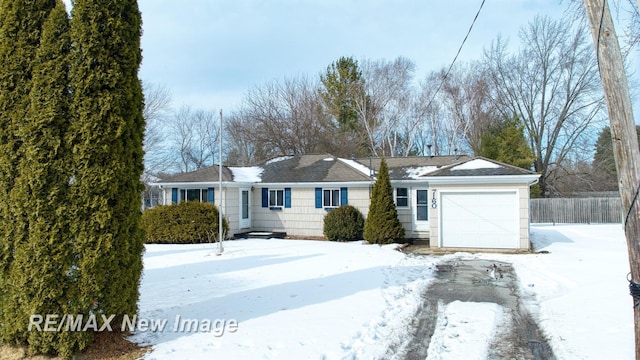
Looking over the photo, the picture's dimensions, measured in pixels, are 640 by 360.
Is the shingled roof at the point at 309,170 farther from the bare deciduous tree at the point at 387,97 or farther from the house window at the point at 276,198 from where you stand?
the bare deciduous tree at the point at 387,97

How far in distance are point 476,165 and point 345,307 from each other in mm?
9558

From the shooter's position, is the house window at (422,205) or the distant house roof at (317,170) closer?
the house window at (422,205)

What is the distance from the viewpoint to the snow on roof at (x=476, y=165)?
14.3 metres

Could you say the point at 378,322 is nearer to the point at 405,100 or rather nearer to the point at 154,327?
the point at 154,327

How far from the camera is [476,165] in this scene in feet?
47.8

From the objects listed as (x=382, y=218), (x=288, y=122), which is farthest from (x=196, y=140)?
(x=382, y=218)

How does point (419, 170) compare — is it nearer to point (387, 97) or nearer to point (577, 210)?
point (577, 210)

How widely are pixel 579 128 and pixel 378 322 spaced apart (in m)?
29.6

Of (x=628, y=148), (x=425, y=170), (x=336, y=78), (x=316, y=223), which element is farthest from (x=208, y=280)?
(x=336, y=78)

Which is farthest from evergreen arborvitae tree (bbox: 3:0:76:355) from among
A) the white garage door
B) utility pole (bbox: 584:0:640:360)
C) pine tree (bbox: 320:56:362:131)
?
pine tree (bbox: 320:56:362:131)

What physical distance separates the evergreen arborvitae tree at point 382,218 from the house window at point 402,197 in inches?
68.3

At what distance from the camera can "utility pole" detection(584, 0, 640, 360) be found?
3.78 m

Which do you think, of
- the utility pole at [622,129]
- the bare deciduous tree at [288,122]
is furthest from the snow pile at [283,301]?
the bare deciduous tree at [288,122]

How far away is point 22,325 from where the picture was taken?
15.3ft
